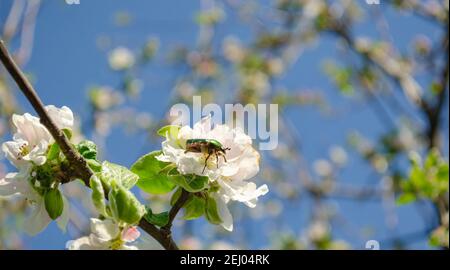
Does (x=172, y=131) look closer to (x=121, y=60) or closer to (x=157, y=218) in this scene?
(x=157, y=218)

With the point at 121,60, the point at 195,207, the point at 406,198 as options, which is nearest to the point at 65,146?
the point at 195,207

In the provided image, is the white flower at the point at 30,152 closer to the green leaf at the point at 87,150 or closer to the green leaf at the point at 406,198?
the green leaf at the point at 87,150

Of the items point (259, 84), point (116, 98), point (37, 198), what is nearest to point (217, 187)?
point (37, 198)

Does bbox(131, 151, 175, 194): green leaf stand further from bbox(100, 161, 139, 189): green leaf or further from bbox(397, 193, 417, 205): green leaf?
bbox(397, 193, 417, 205): green leaf

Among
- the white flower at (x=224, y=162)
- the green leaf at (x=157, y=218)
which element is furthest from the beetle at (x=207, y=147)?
the green leaf at (x=157, y=218)

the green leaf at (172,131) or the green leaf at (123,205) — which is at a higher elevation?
the green leaf at (172,131)

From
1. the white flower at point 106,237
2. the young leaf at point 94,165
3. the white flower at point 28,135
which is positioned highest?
the white flower at point 28,135
